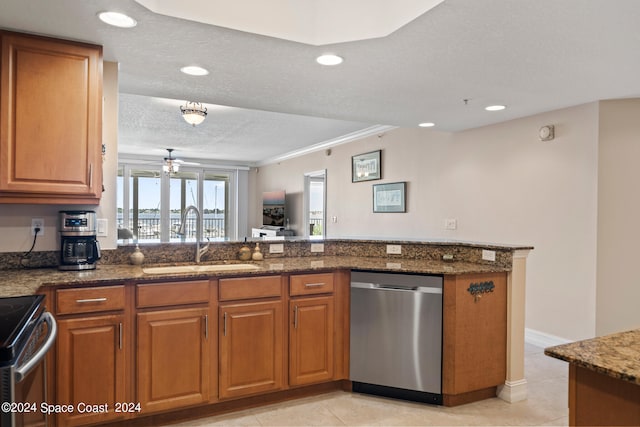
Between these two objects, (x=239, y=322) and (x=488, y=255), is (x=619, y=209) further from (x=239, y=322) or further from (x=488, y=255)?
(x=239, y=322)

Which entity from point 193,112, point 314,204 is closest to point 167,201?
point 314,204

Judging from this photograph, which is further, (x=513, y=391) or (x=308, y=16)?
(x=513, y=391)

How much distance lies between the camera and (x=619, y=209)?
348 centimetres

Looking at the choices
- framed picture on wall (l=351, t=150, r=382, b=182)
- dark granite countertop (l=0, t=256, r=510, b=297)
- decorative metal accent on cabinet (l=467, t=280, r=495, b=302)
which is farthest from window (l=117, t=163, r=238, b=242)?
decorative metal accent on cabinet (l=467, t=280, r=495, b=302)

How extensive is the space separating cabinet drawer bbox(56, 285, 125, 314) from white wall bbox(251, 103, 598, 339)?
11.9 feet

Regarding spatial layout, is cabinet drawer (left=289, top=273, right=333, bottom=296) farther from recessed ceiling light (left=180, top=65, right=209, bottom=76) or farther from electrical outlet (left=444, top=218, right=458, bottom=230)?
electrical outlet (left=444, top=218, right=458, bottom=230)

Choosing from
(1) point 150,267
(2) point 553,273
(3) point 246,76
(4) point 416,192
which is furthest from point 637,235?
(1) point 150,267

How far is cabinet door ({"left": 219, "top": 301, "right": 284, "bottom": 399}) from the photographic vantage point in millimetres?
2521

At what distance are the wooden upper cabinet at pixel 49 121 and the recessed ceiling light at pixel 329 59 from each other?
50.2 inches

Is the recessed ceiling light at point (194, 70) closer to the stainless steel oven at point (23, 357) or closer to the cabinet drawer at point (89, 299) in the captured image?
the cabinet drawer at point (89, 299)

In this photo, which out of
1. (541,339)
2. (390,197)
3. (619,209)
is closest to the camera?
(619,209)

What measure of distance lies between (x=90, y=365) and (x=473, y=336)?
89.8 inches

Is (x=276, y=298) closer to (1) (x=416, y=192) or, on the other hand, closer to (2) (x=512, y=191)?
(2) (x=512, y=191)

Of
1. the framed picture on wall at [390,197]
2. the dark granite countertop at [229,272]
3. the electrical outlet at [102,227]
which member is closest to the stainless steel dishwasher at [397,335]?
the dark granite countertop at [229,272]
